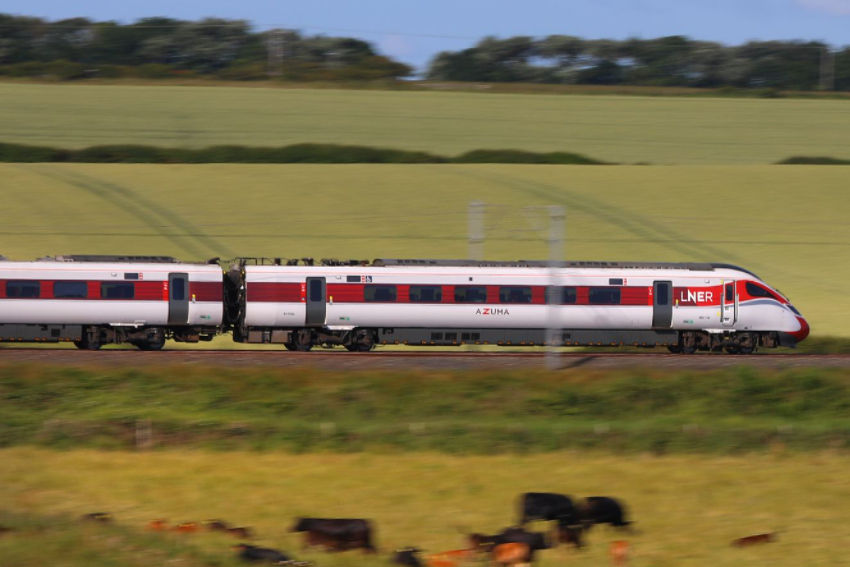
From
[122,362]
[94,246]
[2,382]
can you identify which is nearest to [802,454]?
[122,362]

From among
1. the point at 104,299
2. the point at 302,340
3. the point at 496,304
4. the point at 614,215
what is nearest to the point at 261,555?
the point at 302,340

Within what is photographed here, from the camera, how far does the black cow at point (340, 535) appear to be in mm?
19734

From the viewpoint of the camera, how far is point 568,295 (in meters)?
41.3

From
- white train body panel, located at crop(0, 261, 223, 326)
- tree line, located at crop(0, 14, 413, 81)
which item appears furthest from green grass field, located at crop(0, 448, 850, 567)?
tree line, located at crop(0, 14, 413, 81)

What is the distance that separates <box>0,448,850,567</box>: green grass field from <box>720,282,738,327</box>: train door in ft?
40.0

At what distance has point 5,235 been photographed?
2090 inches

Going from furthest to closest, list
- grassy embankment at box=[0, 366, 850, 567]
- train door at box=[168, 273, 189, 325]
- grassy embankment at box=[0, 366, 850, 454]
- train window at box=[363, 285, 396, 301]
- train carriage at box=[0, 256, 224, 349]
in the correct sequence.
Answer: train window at box=[363, 285, 396, 301] < train door at box=[168, 273, 189, 325] < train carriage at box=[0, 256, 224, 349] < grassy embankment at box=[0, 366, 850, 454] < grassy embankment at box=[0, 366, 850, 567]

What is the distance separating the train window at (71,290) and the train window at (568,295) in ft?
57.0

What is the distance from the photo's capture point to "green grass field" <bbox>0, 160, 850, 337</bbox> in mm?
53281

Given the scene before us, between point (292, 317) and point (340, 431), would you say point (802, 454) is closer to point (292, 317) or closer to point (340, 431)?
point (340, 431)

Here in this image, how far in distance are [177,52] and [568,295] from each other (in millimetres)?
86627

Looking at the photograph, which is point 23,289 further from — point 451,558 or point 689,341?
point 451,558

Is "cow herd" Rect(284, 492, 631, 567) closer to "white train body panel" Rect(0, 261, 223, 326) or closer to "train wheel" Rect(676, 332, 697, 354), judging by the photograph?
"white train body panel" Rect(0, 261, 223, 326)

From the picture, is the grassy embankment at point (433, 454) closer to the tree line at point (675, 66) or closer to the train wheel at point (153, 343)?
the train wheel at point (153, 343)
